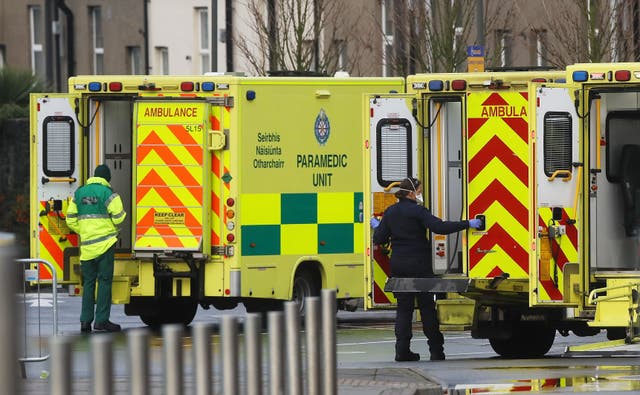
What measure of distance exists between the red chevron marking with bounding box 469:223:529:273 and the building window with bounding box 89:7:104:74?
28759 millimetres

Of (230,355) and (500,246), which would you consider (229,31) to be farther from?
(230,355)

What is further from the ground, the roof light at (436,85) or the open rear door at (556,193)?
the roof light at (436,85)

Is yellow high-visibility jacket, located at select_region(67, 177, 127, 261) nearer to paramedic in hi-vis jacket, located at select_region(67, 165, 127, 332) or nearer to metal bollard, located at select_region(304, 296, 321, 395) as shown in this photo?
paramedic in hi-vis jacket, located at select_region(67, 165, 127, 332)

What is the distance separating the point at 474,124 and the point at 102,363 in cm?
1000

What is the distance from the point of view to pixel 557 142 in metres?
15.6

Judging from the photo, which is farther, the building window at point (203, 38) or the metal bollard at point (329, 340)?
the building window at point (203, 38)

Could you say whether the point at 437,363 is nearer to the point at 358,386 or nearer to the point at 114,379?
the point at 358,386

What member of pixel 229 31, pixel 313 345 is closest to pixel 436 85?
pixel 313 345

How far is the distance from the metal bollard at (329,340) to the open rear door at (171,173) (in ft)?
33.4

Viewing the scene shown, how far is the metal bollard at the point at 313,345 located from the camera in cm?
905

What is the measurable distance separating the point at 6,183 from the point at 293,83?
42.4 ft

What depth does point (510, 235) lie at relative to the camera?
16547 millimetres

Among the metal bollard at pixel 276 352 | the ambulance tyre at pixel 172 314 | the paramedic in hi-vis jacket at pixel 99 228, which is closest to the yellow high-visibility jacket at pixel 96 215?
the paramedic in hi-vis jacket at pixel 99 228

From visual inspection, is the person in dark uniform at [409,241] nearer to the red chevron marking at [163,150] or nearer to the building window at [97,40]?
the red chevron marking at [163,150]
